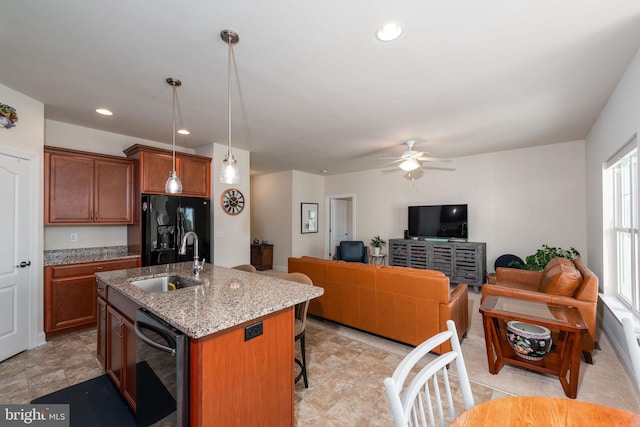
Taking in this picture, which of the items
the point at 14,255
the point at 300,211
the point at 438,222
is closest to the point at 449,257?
the point at 438,222

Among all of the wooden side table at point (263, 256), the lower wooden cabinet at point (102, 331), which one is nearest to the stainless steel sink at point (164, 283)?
the lower wooden cabinet at point (102, 331)

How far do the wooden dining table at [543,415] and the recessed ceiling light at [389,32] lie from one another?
202cm

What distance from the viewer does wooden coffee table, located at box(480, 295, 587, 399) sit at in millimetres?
2078

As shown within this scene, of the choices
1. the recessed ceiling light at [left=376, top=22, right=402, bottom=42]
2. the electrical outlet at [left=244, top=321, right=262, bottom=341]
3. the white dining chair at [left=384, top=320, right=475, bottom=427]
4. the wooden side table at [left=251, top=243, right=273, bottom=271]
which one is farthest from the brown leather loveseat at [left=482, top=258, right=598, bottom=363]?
the wooden side table at [left=251, top=243, right=273, bottom=271]

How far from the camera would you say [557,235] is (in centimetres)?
454

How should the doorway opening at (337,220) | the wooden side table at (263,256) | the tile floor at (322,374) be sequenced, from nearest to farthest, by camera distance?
the tile floor at (322,374) < the wooden side table at (263,256) < the doorway opening at (337,220)

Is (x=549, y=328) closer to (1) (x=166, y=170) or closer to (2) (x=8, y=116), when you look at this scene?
(1) (x=166, y=170)

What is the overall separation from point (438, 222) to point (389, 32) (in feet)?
14.3

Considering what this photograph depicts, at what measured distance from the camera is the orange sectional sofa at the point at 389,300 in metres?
2.62

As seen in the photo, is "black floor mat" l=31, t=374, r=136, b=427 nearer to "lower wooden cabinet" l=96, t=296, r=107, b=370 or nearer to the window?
"lower wooden cabinet" l=96, t=296, r=107, b=370

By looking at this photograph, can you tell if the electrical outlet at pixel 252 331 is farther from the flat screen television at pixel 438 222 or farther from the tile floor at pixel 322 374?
the flat screen television at pixel 438 222

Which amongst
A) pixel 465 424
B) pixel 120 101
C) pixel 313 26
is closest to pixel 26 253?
pixel 120 101

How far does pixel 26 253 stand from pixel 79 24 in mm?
2409

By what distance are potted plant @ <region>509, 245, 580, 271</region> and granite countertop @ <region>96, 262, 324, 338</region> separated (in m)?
3.90
